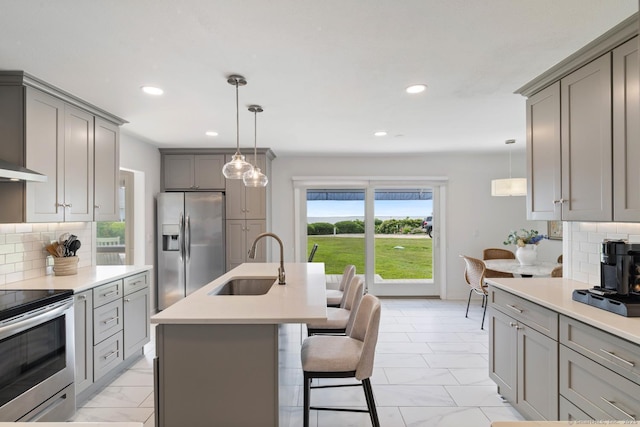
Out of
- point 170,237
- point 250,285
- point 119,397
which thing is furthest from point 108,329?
point 170,237

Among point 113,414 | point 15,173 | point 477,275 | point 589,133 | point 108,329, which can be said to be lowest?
point 113,414

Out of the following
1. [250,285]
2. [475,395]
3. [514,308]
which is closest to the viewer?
[514,308]

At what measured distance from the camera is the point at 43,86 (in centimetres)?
257

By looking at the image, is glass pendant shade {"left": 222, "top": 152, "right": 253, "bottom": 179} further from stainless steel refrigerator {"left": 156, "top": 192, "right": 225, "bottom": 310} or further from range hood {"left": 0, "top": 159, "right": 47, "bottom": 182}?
stainless steel refrigerator {"left": 156, "top": 192, "right": 225, "bottom": 310}

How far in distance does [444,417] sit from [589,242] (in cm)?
164

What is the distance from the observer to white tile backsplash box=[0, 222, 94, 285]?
2.68 m

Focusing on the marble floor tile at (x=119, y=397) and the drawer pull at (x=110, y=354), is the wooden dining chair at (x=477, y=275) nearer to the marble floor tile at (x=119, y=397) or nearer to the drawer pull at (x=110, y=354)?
the marble floor tile at (x=119, y=397)

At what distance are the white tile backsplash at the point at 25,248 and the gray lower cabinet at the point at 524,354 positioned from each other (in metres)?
3.71

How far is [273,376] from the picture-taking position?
1.71m

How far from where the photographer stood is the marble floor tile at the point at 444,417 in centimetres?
240

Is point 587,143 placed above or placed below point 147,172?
below

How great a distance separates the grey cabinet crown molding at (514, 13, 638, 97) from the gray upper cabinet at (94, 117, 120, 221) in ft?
12.1

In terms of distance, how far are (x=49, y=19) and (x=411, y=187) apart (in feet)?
16.9

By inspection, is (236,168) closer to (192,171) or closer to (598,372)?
(598,372)
